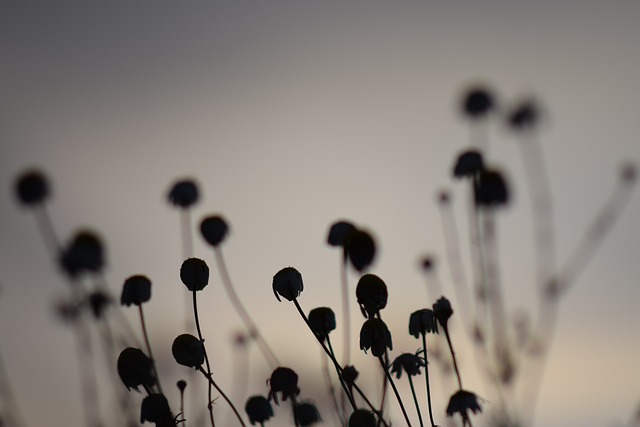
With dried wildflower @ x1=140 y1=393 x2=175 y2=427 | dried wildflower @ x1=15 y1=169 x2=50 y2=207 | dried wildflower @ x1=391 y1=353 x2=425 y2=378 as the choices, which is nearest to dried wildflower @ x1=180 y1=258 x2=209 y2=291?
dried wildflower @ x1=140 y1=393 x2=175 y2=427

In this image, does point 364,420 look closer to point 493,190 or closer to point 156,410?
point 156,410

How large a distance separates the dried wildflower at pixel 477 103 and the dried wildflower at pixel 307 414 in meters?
5.88

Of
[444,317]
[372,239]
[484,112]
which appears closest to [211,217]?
[372,239]

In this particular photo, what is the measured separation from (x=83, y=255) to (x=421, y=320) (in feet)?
12.2

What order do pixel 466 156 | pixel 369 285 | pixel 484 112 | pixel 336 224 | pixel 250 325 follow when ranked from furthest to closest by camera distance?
pixel 484 112 → pixel 466 156 → pixel 336 224 → pixel 250 325 → pixel 369 285

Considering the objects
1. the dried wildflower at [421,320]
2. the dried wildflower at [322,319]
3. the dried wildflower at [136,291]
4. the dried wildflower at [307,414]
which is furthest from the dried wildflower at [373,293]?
the dried wildflower at [136,291]

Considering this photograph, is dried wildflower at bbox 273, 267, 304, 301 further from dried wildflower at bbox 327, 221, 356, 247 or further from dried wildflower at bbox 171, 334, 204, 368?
dried wildflower at bbox 327, 221, 356, 247

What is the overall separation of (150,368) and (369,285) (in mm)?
966

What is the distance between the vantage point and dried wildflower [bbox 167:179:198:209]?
21.6 feet

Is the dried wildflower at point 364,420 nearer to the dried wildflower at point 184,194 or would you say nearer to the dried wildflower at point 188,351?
the dried wildflower at point 188,351

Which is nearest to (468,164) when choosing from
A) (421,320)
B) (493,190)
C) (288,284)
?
(493,190)

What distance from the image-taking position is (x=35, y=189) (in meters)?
8.27

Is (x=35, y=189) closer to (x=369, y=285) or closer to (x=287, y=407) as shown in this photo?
(x=287, y=407)

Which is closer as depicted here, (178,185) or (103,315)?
(103,315)
